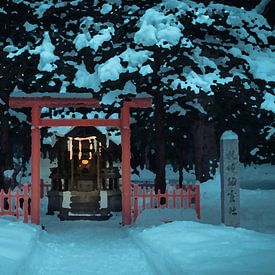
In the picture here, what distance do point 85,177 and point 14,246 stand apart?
13666mm

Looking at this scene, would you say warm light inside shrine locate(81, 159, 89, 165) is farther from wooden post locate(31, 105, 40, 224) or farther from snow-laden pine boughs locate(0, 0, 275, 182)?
snow-laden pine boughs locate(0, 0, 275, 182)

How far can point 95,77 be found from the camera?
14.0 metres

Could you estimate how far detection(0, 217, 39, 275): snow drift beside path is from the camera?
6.92 m

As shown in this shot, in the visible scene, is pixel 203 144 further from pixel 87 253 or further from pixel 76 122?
pixel 87 253

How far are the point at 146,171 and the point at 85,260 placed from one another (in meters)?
39.5

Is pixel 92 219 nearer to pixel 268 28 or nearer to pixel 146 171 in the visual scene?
pixel 268 28

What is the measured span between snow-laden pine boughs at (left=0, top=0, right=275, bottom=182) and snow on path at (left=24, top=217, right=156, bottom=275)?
3.93 metres

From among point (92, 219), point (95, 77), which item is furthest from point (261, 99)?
point (92, 219)

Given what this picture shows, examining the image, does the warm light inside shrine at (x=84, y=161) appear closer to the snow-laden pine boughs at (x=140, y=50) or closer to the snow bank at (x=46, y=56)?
the snow-laden pine boughs at (x=140, y=50)

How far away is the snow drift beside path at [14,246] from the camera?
6.92m

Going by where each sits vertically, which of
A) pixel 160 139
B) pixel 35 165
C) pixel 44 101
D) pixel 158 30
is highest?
pixel 158 30

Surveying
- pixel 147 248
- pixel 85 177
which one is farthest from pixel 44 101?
pixel 85 177

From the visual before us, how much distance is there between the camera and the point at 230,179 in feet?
39.5

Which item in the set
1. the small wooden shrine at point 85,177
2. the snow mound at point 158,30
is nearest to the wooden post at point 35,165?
the small wooden shrine at point 85,177
